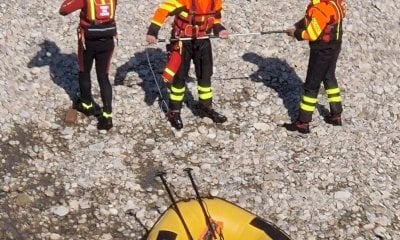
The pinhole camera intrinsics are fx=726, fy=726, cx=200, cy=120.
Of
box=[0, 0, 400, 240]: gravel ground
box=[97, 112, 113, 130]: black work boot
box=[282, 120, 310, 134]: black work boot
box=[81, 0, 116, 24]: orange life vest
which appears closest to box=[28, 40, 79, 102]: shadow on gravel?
box=[0, 0, 400, 240]: gravel ground

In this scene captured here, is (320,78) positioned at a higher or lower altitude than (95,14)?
lower

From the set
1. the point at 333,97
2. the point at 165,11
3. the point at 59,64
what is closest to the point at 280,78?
the point at 333,97

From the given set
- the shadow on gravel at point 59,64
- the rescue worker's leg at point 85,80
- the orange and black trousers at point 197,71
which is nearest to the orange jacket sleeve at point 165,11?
the orange and black trousers at point 197,71

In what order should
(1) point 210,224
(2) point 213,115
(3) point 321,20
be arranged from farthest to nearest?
(2) point 213,115 < (3) point 321,20 < (1) point 210,224

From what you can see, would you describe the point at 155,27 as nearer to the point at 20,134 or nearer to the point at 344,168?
the point at 20,134

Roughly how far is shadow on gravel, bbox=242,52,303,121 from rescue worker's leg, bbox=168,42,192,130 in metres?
1.83

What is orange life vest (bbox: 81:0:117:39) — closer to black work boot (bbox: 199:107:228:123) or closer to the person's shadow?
the person's shadow

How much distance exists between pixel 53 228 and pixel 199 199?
6.72 feet

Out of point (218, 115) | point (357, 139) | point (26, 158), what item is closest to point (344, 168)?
point (357, 139)

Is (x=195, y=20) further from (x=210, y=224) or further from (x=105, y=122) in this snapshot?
(x=210, y=224)

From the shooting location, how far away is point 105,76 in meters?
10.6

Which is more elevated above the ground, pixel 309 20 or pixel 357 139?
pixel 309 20

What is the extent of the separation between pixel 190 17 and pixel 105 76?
155 cm

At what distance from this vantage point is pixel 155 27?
10.2 m
